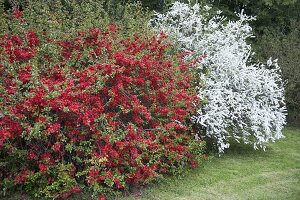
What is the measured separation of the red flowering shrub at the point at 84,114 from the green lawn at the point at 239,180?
0.32 m

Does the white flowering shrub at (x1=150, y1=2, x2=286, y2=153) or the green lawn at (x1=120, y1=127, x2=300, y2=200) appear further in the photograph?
the white flowering shrub at (x1=150, y1=2, x2=286, y2=153)

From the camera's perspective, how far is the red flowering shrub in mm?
5332

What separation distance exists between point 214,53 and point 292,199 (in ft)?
11.5

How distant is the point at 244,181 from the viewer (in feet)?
23.8

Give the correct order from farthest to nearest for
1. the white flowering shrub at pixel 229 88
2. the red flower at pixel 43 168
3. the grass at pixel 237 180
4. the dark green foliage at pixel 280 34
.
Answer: the dark green foliage at pixel 280 34 < the white flowering shrub at pixel 229 88 < the grass at pixel 237 180 < the red flower at pixel 43 168

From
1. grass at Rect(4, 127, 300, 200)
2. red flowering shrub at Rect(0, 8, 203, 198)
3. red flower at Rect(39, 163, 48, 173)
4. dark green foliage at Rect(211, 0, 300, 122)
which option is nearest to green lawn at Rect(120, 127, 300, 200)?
grass at Rect(4, 127, 300, 200)

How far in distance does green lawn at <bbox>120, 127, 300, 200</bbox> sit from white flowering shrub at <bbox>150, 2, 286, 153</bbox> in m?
0.41

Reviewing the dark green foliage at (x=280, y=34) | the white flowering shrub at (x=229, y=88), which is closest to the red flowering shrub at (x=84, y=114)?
the white flowering shrub at (x=229, y=88)

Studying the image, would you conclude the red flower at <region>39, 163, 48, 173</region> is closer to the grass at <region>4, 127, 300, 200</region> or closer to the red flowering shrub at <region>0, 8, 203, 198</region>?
the red flowering shrub at <region>0, 8, 203, 198</region>

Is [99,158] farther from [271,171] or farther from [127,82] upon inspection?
[271,171]

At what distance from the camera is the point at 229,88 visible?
27.7 ft

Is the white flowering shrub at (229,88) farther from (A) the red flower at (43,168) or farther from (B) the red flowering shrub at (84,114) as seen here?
(A) the red flower at (43,168)

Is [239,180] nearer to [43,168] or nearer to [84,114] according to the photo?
[84,114]

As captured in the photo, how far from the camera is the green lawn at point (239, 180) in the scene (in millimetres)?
6480
